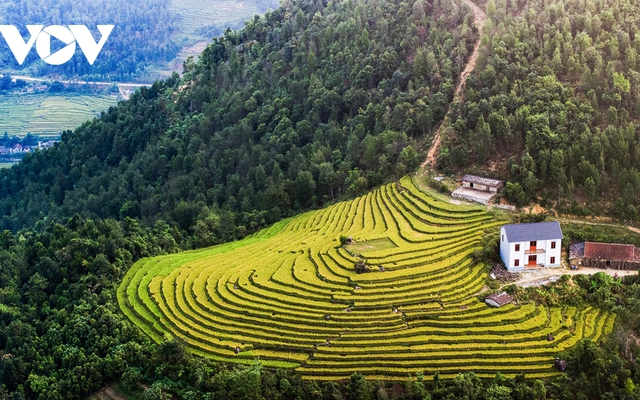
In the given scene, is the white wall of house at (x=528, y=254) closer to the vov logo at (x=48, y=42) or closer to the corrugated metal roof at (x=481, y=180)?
the corrugated metal roof at (x=481, y=180)

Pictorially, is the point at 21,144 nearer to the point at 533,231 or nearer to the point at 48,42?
the point at 48,42

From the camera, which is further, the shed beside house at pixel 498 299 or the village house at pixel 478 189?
the village house at pixel 478 189

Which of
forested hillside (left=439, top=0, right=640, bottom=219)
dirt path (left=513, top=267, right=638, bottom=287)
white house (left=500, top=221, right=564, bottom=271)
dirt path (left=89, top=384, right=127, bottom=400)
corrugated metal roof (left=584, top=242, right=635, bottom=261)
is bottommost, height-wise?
dirt path (left=89, top=384, right=127, bottom=400)

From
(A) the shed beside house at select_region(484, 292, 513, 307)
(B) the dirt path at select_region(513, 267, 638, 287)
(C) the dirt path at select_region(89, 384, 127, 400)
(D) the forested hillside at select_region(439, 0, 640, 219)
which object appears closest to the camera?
(C) the dirt path at select_region(89, 384, 127, 400)

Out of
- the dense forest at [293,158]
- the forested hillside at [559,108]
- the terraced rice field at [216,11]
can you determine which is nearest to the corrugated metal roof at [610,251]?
the dense forest at [293,158]

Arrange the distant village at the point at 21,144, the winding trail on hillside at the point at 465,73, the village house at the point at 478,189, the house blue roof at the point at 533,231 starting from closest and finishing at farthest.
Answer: the house blue roof at the point at 533,231 → the village house at the point at 478,189 → the winding trail on hillside at the point at 465,73 → the distant village at the point at 21,144

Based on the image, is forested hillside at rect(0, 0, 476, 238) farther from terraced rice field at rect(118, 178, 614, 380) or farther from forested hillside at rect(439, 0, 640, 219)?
terraced rice field at rect(118, 178, 614, 380)

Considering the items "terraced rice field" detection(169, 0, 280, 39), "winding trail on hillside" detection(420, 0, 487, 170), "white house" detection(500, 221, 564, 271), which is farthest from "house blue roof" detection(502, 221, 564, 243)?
"terraced rice field" detection(169, 0, 280, 39)
